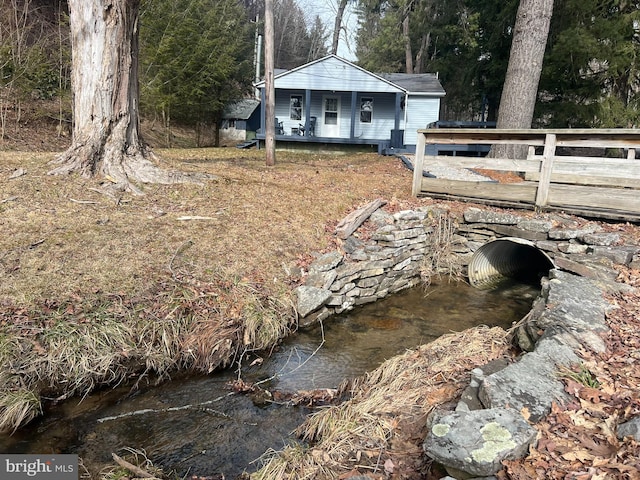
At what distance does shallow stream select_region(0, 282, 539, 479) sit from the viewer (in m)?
3.32

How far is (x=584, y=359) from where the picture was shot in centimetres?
347

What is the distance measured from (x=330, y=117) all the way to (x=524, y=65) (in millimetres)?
11621

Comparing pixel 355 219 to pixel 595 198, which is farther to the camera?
pixel 355 219

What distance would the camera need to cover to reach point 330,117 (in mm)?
21453

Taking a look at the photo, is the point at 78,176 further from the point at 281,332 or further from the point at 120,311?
the point at 281,332

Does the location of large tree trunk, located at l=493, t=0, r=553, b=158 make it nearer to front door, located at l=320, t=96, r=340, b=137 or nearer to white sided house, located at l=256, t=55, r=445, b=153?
white sided house, located at l=256, t=55, r=445, b=153

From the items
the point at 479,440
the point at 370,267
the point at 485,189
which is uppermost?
the point at 485,189

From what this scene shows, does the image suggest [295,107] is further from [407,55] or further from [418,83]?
[407,55]

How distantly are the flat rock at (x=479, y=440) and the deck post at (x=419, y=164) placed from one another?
6.12 metres

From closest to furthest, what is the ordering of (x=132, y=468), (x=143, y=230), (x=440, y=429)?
1. (x=440, y=429)
2. (x=132, y=468)
3. (x=143, y=230)

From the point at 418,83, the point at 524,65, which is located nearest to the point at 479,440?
the point at 524,65

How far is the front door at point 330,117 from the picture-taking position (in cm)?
2127

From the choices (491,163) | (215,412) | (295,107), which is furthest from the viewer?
(295,107)

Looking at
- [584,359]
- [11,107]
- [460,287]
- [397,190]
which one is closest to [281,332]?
[584,359]
